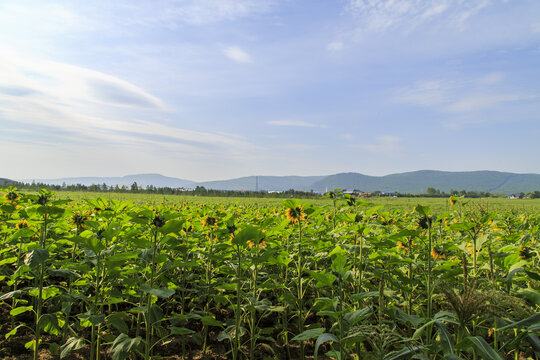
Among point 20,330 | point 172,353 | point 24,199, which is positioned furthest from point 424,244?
point 24,199

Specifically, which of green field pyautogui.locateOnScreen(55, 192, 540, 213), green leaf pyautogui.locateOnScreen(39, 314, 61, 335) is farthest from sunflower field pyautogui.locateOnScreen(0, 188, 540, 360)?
green field pyautogui.locateOnScreen(55, 192, 540, 213)

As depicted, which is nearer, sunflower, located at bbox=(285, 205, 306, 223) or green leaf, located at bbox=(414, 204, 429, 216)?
green leaf, located at bbox=(414, 204, 429, 216)

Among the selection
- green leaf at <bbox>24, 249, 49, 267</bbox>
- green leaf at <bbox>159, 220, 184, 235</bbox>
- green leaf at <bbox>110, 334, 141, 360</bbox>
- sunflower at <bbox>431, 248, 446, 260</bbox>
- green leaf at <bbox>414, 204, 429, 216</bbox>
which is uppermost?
green leaf at <bbox>414, 204, 429, 216</bbox>

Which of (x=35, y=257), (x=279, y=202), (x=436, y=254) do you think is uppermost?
(x=35, y=257)

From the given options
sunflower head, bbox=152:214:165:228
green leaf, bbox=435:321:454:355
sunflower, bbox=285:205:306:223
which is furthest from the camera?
sunflower, bbox=285:205:306:223

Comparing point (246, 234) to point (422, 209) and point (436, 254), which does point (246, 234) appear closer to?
point (422, 209)

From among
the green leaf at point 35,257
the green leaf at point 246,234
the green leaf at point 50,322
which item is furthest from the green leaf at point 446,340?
Result: the green leaf at point 50,322

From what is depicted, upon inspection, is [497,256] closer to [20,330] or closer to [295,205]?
[295,205]

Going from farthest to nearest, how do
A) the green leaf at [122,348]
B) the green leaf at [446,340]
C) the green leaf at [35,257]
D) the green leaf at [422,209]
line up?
the green leaf at [422,209] → the green leaf at [35,257] → the green leaf at [122,348] → the green leaf at [446,340]

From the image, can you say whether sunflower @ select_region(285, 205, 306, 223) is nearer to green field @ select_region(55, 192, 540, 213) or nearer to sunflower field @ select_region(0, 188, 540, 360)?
sunflower field @ select_region(0, 188, 540, 360)

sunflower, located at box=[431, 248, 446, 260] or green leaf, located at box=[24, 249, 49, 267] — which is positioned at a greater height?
green leaf, located at box=[24, 249, 49, 267]

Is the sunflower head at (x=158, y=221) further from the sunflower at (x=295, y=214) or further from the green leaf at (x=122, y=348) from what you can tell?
the sunflower at (x=295, y=214)

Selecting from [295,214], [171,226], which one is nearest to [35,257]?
[171,226]

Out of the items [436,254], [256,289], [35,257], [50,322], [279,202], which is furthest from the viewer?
[279,202]
